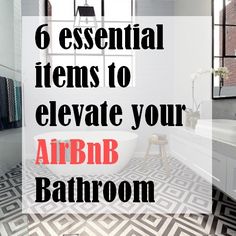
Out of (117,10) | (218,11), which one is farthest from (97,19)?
(218,11)

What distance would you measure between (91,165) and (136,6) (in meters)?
2.58

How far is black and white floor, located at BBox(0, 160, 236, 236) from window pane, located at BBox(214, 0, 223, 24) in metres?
1.95

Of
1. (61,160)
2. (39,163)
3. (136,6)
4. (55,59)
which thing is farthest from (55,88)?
(136,6)

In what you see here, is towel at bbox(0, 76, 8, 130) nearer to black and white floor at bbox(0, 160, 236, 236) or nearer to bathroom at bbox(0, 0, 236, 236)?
bathroom at bbox(0, 0, 236, 236)

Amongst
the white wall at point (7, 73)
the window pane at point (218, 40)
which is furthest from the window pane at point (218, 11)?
the white wall at point (7, 73)

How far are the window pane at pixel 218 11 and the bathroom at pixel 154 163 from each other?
0.63 ft

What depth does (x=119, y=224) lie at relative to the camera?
70.9 inches

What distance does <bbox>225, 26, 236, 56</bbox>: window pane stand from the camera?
2.33 meters

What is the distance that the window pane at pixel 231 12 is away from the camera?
2.33 m

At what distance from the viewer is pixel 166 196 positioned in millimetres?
2311

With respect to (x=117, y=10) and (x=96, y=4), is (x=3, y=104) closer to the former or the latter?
(x=96, y=4)

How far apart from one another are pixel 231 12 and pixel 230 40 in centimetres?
28

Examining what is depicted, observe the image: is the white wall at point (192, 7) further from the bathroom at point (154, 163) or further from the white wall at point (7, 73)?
the white wall at point (7, 73)

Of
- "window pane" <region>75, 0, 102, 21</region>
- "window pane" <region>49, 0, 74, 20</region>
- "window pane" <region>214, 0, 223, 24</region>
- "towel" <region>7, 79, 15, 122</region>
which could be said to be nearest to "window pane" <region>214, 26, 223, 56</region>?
"window pane" <region>214, 0, 223, 24</region>
